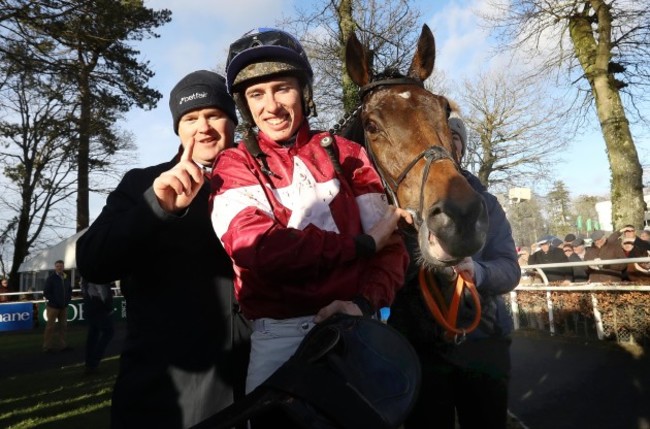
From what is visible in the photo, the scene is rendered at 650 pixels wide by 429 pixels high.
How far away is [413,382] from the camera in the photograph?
4.79 feet

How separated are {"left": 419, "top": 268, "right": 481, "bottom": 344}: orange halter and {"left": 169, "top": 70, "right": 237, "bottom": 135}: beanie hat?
1198mm

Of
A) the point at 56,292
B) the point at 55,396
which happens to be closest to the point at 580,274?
the point at 55,396

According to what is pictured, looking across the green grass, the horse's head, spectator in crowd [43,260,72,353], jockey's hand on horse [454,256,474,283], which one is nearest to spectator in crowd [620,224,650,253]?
jockey's hand on horse [454,256,474,283]

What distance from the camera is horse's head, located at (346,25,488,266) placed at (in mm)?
1835

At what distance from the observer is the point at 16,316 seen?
17984 millimetres

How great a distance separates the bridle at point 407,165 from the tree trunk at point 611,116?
1254 cm

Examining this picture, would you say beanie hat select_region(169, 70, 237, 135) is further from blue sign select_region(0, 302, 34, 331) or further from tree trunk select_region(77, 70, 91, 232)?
tree trunk select_region(77, 70, 91, 232)

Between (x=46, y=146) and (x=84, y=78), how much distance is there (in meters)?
19.5

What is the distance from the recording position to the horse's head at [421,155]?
1.83m

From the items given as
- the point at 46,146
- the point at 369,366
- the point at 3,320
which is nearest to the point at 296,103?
the point at 369,366

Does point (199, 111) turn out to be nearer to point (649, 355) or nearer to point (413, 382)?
point (413, 382)

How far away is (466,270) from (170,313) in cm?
138

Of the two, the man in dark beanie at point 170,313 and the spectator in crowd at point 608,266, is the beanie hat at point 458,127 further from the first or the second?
the spectator in crowd at point 608,266

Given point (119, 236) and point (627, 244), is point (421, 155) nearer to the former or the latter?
point (119, 236)
